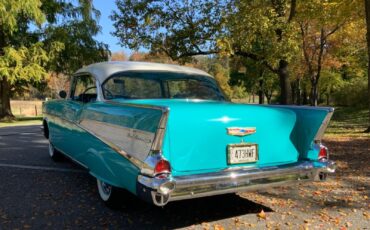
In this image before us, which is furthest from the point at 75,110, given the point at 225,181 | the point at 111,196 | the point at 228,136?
the point at 225,181

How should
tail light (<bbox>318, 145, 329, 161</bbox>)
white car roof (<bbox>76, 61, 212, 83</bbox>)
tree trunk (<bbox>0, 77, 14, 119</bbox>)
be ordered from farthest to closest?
tree trunk (<bbox>0, 77, 14, 119</bbox>) → white car roof (<bbox>76, 61, 212, 83</bbox>) → tail light (<bbox>318, 145, 329, 161</bbox>)

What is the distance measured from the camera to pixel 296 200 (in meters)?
5.22

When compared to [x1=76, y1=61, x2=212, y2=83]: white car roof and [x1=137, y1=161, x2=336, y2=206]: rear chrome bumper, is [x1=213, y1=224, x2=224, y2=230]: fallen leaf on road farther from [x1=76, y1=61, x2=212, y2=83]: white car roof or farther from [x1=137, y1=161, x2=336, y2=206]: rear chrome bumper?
[x1=76, y1=61, x2=212, y2=83]: white car roof

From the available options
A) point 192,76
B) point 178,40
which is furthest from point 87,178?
point 178,40

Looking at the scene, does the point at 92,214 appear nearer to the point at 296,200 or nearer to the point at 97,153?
the point at 97,153

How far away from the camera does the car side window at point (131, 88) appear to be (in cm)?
541

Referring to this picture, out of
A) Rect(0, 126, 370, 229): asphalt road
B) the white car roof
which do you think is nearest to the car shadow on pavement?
Rect(0, 126, 370, 229): asphalt road

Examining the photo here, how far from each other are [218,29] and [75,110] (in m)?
8.41

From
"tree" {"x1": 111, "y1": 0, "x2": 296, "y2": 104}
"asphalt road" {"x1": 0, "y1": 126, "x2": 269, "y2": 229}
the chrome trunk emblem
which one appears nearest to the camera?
the chrome trunk emblem

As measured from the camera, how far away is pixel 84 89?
6.23m

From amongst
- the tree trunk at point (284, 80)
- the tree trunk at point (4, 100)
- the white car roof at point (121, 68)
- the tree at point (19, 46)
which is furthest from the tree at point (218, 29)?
the tree trunk at point (4, 100)

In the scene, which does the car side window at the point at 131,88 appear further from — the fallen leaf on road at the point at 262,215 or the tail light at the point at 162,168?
the fallen leaf on road at the point at 262,215

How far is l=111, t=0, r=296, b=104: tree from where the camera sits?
12.1 metres

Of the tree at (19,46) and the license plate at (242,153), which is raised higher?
the tree at (19,46)
